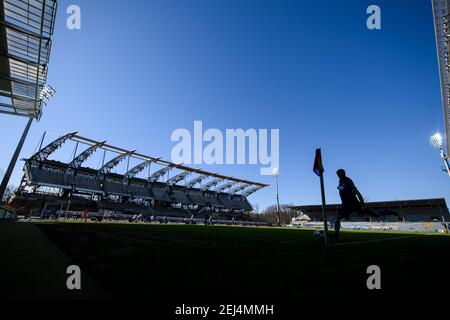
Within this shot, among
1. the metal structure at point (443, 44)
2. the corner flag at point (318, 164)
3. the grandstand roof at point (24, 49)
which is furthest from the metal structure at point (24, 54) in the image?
the metal structure at point (443, 44)

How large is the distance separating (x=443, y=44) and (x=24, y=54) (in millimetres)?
45015

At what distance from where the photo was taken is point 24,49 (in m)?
18.9

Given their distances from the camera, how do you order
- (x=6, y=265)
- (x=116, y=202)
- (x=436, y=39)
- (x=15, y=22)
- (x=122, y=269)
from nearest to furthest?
(x=122, y=269) → (x=6, y=265) → (x=15, y=22) → (x=436, y=39) → (x=116, y=202)

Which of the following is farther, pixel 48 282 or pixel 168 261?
pixel 168 261

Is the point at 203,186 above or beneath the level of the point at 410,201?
above

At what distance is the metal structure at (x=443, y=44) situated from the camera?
2547 cm

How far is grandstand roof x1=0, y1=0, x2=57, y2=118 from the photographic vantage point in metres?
15.5

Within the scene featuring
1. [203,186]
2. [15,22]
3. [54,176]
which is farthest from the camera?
[203,186]

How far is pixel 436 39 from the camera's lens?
29.8m

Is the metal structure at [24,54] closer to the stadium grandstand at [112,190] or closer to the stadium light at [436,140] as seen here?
the stadium grandstand at [112,190]

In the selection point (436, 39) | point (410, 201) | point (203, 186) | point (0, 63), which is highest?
point (436, 39)
